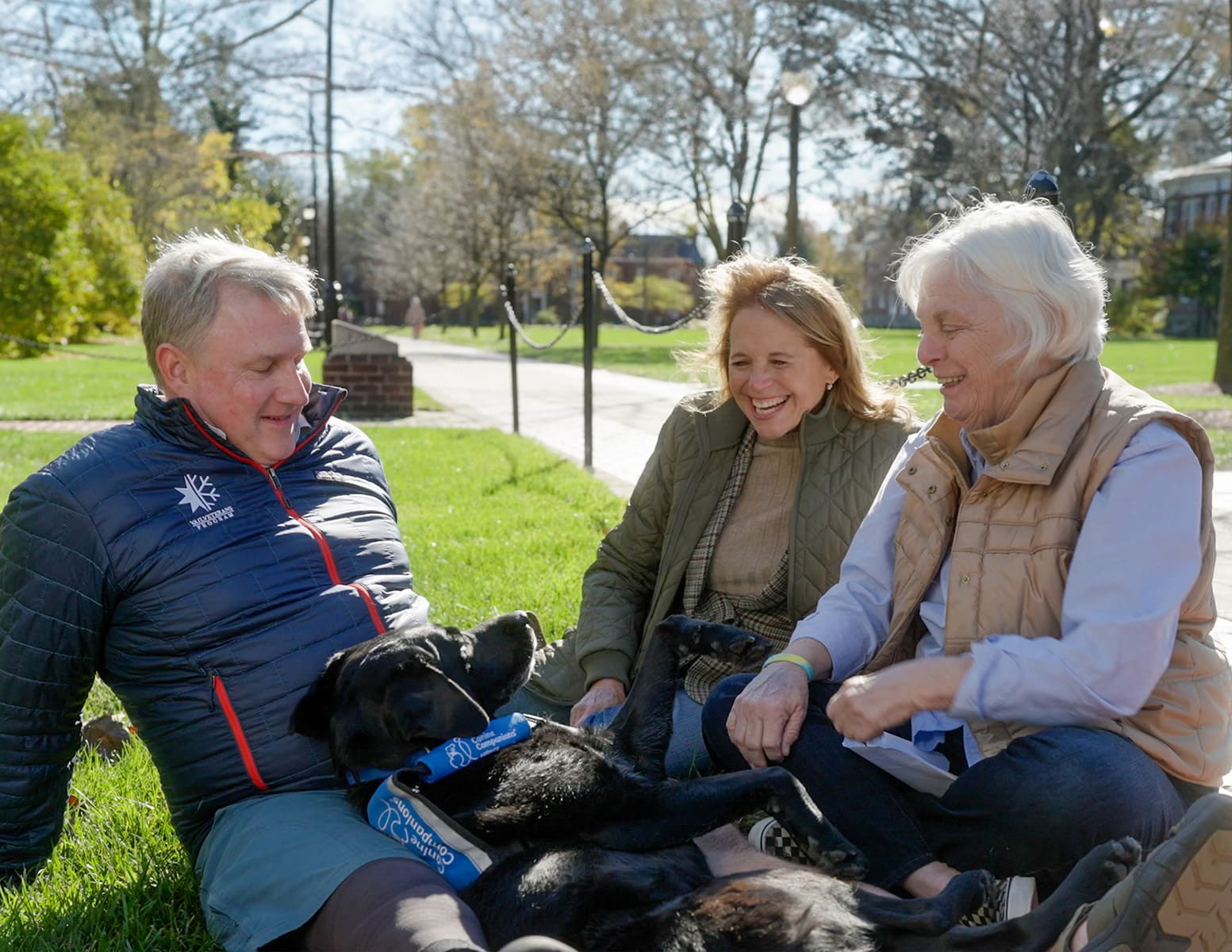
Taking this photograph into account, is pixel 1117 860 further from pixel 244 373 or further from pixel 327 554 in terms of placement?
pixel 244 373

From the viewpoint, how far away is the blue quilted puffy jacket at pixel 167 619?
8.89 feet

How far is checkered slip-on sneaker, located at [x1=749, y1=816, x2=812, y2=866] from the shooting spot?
270cm

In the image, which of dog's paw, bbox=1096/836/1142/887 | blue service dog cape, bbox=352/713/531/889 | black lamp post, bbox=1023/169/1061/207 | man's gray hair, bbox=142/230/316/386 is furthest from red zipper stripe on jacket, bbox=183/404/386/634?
black lamp post, bbox=1023/169/1061/207

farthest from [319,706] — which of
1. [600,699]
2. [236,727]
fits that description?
[600,699]

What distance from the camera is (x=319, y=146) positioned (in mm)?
35219

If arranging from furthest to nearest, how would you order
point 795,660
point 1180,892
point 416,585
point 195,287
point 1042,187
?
point 416,585, point 1042,187, point 195,287, point 795,660, point 1180,892

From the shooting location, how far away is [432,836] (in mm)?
2529

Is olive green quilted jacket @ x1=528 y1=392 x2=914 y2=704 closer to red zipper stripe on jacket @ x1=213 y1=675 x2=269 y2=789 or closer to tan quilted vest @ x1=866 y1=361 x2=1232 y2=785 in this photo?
tan quilted vest @ x1=866 y1=361 x2=1232 y2=785

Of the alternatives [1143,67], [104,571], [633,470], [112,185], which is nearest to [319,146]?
[112,185]

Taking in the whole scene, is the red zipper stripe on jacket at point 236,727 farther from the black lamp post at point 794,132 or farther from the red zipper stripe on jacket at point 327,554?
the black lamp post at point 794,132

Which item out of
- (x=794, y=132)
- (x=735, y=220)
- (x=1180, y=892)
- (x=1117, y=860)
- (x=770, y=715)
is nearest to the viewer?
(x=1180, y=892)

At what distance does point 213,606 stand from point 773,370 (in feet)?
5.51

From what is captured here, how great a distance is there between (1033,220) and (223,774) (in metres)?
2.25

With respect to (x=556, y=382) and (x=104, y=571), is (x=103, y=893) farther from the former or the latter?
(x=556, y=382)
